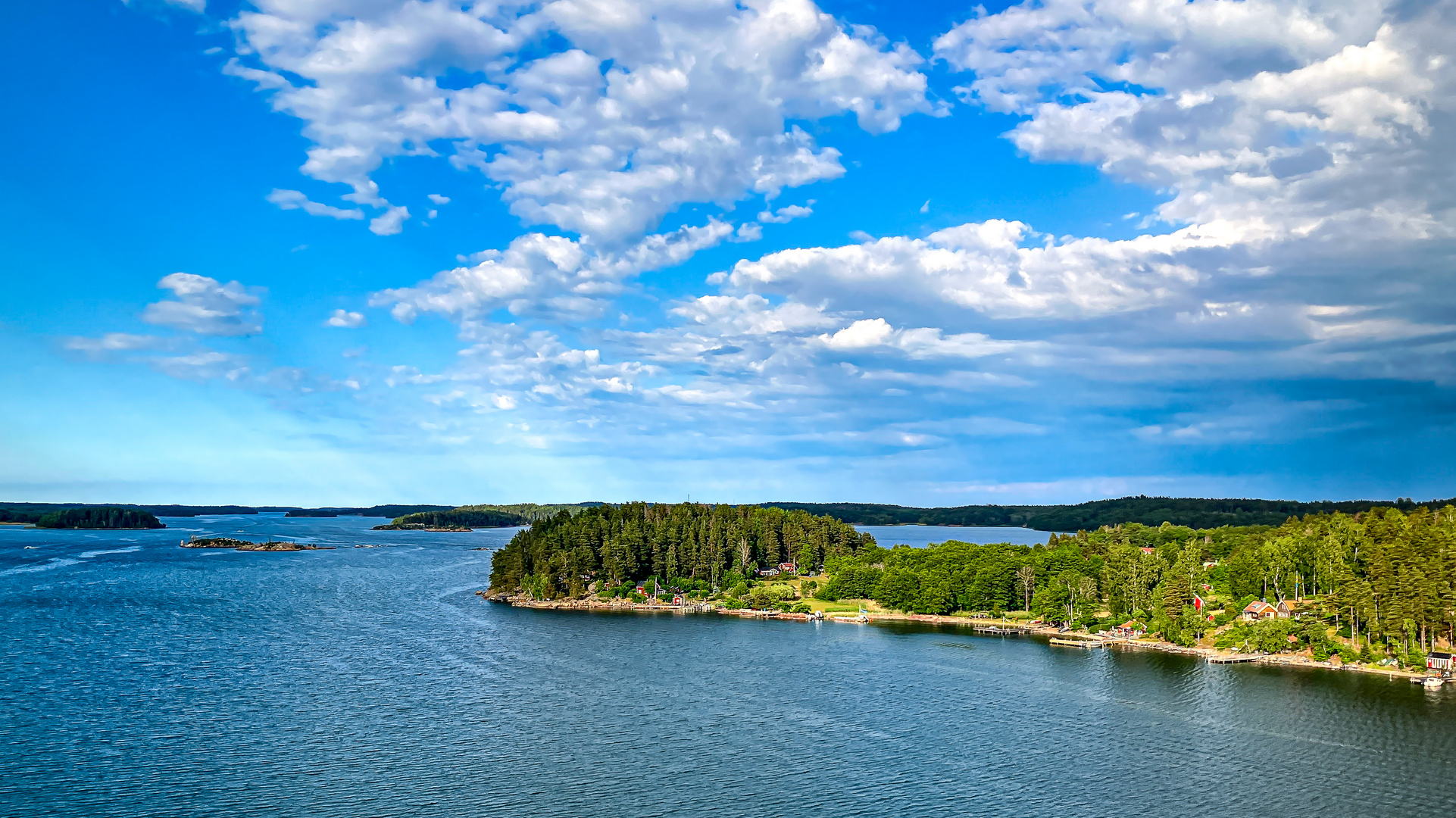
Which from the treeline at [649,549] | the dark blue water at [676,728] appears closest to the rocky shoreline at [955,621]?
the dark blue water at [676,728]

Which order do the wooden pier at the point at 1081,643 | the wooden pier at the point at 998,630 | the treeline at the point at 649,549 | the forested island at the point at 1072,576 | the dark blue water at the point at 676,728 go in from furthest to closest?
the treeline at the point at 649,549 → the wooden pier at the point at 998,630 → the wooden pier at the point at 1081,643 → the forested island at the point at 1072,576 → the dark blue water at the point at 676,728

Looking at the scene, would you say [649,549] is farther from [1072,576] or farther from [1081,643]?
[1081,643]

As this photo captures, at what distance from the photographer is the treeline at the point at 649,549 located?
15175cm

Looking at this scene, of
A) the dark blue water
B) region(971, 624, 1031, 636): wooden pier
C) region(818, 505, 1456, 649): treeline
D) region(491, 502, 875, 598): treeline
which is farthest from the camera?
region(491, 502, 875, 598): treeline

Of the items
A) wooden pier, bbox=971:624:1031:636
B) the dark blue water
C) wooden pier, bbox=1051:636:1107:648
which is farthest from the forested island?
the dark blue water

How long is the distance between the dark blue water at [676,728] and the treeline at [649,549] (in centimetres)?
3864

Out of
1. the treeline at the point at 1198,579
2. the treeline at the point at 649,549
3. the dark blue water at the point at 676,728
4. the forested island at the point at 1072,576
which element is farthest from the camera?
the treeline at the point at 649,549

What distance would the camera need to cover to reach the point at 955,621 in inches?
5027

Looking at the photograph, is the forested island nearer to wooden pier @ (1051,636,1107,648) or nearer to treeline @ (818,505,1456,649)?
treeline @ (818,505,1456,649)

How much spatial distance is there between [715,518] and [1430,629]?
106866mm

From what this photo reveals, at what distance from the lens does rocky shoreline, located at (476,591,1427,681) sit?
301 feet

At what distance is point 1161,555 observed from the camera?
137375 millimetres

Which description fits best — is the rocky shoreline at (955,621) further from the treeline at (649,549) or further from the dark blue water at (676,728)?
the treeline at (649,549)

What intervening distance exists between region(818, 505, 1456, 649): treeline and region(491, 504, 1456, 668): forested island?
0.22m
